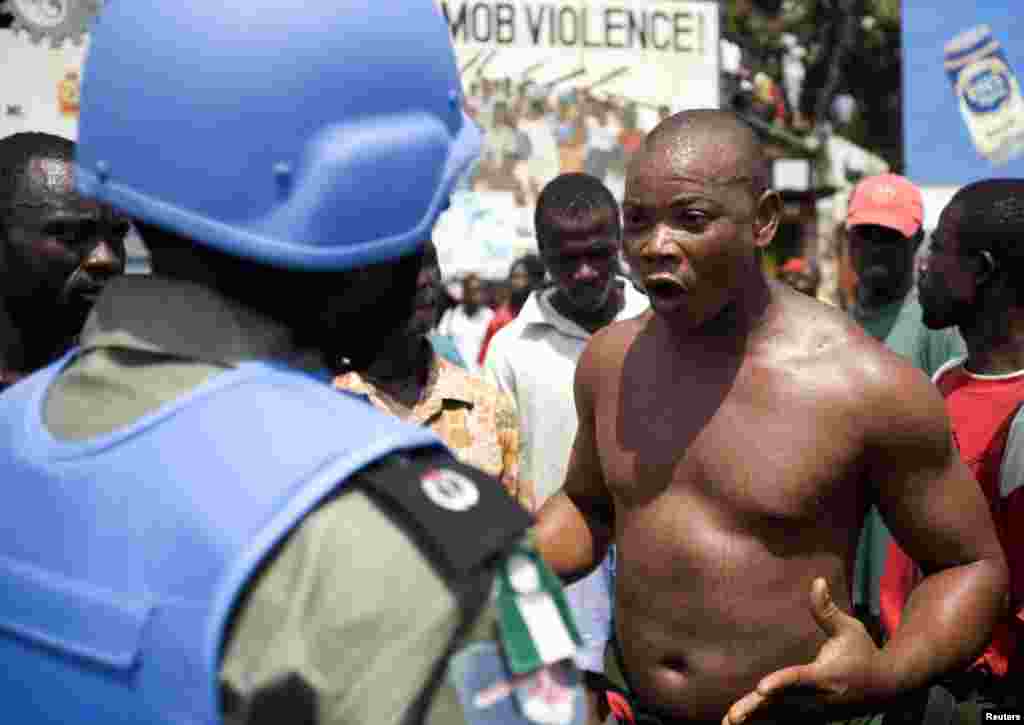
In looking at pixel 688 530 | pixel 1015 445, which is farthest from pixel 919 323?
pixel 688 530

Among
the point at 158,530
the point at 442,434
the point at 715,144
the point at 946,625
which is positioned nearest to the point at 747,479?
the point at 946,625

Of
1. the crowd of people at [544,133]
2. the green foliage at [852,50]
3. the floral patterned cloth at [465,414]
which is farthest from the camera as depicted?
the green foliage at [852,50]

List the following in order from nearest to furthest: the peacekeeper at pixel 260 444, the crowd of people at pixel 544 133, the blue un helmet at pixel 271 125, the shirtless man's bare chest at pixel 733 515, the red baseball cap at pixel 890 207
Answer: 1. the peacekeeper at pixel 260 444
2. the blue un helmet at pixel 271 125
3. the shirtless man's bare chest at pixel 733 515
4. the red baseball cap at pixel 890 207
5. the crowd of people at pixel 544 133

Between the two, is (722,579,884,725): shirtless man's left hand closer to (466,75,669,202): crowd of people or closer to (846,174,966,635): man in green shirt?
(846,174,966,635): man in green shirt

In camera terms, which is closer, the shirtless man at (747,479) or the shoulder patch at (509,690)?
the shoulder patch at (509,690)

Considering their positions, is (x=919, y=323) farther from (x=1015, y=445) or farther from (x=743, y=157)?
(x=743, y=157)

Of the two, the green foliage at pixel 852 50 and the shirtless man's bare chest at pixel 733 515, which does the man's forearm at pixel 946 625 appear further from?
the green foliage at pixel 852 50

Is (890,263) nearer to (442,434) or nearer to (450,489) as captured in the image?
(442,434)

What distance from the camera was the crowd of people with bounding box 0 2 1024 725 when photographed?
1.15m

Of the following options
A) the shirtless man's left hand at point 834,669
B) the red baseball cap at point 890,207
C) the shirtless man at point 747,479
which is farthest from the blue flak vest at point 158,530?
the red baseball cap at point 890,207

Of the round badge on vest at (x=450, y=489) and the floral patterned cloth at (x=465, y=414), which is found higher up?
the round badge on vest at (x=450, y=489)

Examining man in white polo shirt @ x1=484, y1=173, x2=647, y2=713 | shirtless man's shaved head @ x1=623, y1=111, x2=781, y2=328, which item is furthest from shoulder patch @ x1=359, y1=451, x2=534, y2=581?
man in white polo shirt @ x1=484, y1=173, x2=647, y2=713

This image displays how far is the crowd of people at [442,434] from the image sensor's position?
1149 mm

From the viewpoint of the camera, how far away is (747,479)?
288 cm
